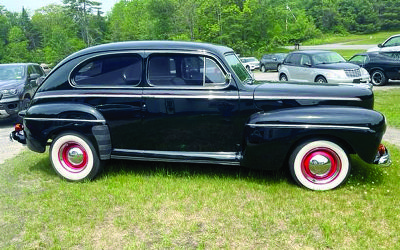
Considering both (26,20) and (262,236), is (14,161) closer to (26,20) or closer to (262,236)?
(262,236)

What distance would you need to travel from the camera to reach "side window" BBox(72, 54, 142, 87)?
4.71 m

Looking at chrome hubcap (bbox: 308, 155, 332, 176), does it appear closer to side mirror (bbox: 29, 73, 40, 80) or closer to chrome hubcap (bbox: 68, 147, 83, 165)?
chrome hubcap (bbox: 68, 147, 83, 165)

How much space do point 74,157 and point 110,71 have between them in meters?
1.34

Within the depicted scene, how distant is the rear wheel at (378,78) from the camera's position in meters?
14.4

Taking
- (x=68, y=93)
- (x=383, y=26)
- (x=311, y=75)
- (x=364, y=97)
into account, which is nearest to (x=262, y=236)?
(x=364, y=97)

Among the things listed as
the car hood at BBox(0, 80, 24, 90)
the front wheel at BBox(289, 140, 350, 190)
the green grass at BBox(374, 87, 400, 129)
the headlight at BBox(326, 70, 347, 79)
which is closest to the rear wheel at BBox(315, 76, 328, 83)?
the headlight at BBox(326, 70, 347, 79)

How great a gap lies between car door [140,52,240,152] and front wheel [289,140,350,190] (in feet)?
2.70

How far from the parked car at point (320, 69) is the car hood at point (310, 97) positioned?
8.71m

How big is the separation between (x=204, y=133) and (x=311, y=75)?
394 inches

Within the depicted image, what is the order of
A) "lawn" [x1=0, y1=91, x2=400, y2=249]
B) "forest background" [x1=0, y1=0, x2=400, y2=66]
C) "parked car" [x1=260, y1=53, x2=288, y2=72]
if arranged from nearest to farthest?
"lawn" [x1=0, y1=91, x2=400, y2=249], "parked car" [x1=260, y1=53, x2=288, y2=72], "forest background" [x1=0, y1=0, x2=400, y2=66]

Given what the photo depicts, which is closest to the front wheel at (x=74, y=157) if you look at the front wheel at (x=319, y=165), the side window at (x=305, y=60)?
the front wheel at (x=319, y=165)

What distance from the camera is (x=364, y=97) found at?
4422 mm

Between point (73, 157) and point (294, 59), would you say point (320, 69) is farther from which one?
point (73, 157)

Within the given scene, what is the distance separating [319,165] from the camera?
4324 millimetres
